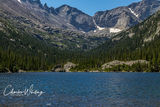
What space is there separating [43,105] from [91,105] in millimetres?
9403

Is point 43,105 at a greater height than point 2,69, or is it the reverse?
point 2,69

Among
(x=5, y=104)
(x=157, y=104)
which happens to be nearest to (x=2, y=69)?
(x=5, y=104)

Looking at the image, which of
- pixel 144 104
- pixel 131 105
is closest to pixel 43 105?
pixel 131 105

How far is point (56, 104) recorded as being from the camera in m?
45.3

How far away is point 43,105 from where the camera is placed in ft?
145

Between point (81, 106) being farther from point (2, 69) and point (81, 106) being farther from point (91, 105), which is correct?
point (2, 69)

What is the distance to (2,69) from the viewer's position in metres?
199

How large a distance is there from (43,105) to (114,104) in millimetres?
14211

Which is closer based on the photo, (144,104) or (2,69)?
(144,104)

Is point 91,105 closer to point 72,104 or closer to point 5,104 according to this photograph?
point 72,104

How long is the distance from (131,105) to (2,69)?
568ft

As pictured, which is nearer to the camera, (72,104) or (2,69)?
(72,104)

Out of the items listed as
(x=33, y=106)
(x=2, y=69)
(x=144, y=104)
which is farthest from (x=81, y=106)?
(x=2, y=69)

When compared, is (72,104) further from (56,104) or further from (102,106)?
(102,106)
